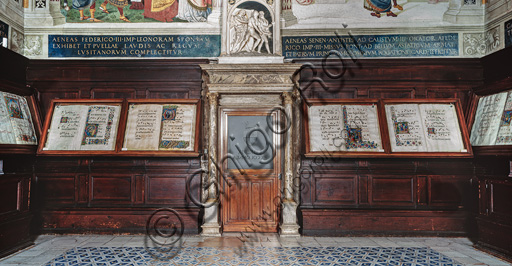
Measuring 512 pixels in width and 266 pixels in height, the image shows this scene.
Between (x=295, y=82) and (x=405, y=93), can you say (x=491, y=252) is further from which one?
(x=295, y=82)

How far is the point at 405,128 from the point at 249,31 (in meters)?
3.17

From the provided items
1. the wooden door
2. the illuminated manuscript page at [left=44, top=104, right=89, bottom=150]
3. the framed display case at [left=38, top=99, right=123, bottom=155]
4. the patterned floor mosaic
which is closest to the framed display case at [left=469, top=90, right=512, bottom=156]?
the patterned floor mosaic

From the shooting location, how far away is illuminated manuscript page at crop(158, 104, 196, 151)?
5.09 meters

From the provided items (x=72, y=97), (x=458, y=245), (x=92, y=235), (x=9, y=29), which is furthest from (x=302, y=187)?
(x=9, y=29)

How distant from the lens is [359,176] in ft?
16.8

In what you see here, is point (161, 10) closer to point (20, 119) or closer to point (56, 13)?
point (56, 13)

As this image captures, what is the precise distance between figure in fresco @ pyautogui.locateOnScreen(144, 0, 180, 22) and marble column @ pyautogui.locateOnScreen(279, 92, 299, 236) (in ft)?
8.33

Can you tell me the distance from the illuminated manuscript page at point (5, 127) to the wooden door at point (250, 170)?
3.19 m

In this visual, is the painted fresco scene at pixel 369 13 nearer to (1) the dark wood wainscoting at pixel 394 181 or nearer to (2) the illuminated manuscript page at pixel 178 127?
(1) the dark wood wainscoting at pixel 394 181

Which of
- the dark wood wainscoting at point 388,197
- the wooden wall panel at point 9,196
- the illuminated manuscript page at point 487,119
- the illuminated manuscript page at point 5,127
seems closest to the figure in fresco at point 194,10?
the illuminated manuscript page at point 5,127

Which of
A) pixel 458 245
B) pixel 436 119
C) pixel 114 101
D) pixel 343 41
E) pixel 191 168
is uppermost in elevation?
pixel 343 41

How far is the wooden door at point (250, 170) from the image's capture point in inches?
205

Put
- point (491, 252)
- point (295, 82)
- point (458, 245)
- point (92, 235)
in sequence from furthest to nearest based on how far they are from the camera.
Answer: point (295, 82)
point (92, 235)
point (458, 245)
point (491, 252)

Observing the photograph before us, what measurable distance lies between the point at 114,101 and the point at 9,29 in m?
2.05
